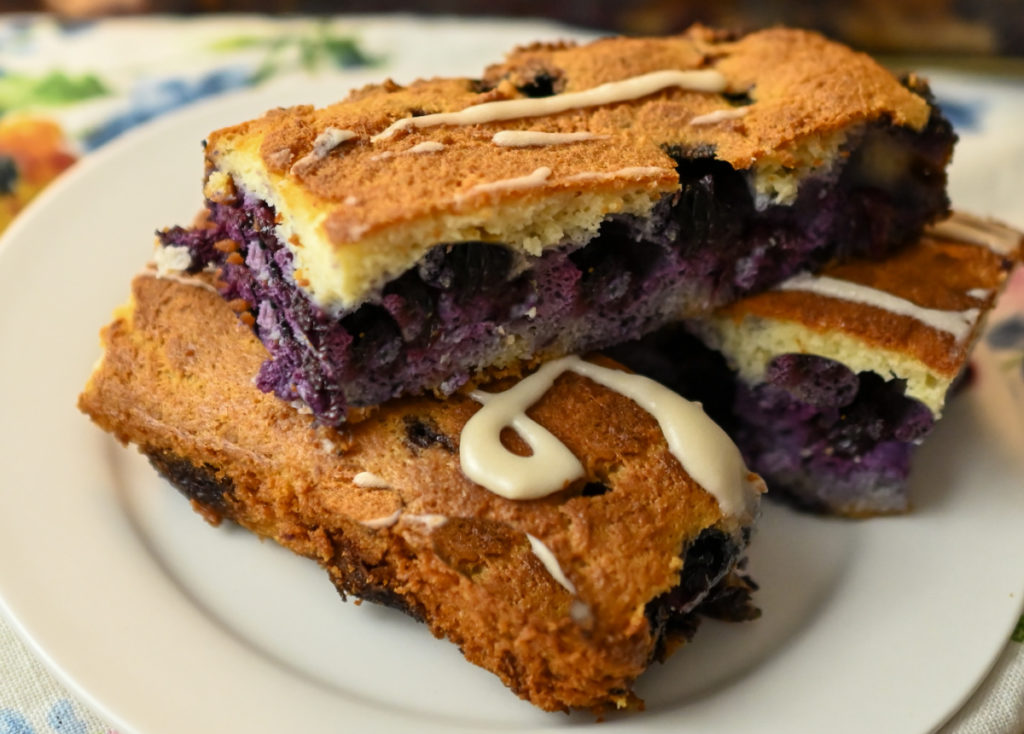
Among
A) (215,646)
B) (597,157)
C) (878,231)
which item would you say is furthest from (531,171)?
(215,646)

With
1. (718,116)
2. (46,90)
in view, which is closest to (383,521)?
(718,116)

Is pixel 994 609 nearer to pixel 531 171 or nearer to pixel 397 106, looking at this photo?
pixel 531 171

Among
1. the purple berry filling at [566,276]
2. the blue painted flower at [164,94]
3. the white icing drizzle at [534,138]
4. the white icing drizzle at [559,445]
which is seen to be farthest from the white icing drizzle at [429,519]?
the blue painted flower at [164,94]

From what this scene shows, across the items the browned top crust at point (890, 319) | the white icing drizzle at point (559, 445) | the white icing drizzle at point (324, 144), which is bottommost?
the white icing drizzle at point (559, 445)

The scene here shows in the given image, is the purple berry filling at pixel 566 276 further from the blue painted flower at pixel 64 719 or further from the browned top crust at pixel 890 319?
the blue painted flower at pixel 64 719

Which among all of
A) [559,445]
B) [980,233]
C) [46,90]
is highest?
[980,233]

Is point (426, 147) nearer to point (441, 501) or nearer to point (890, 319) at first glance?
point (441, 501)
